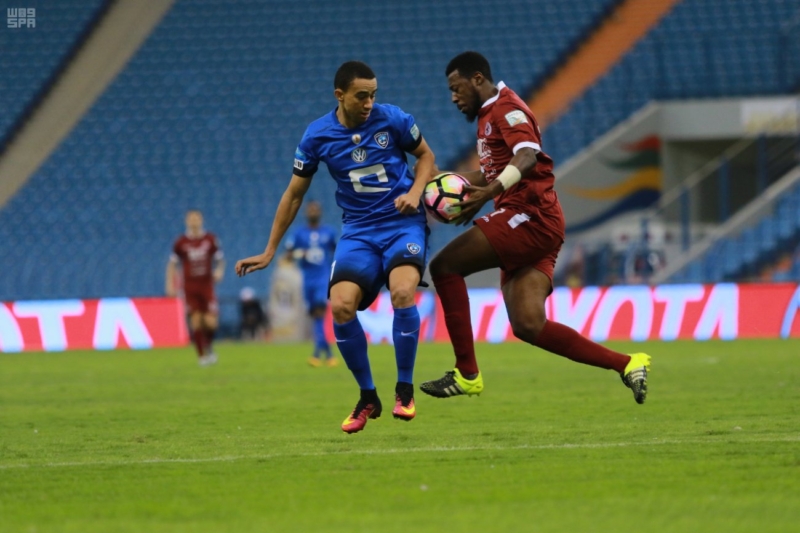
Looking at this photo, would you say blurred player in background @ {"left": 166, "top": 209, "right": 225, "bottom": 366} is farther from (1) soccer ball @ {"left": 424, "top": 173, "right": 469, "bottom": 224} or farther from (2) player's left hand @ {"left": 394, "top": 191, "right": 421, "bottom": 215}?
(2) player's left hand @ {"left": 394, "top": 191, "right": 421, "bottom": 215}

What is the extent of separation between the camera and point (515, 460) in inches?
239

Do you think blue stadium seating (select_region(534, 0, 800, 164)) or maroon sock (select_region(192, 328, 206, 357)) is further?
blue stadium seating (select_region(534, 0, 800, 164))

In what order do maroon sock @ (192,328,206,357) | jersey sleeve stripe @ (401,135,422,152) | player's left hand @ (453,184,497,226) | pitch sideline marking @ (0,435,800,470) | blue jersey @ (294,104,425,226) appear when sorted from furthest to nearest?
maroon sock @ (192,328,206,357) → jersey sleeve stripe @ (401,135,422,152) → blue jersey @ (294,104,425,226) → player's left hand @ (453,184,497,226) → pitch sideline marking @ (0,435,800,470)

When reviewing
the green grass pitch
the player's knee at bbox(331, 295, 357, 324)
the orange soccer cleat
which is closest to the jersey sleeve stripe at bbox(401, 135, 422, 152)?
the player's knee at bbox(331, 295, 357, 324)

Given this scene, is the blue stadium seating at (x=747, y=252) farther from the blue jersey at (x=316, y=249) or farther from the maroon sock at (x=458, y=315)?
the maroon sock at (x=458, y=315)

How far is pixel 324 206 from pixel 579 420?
623 inches

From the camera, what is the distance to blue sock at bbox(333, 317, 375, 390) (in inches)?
288

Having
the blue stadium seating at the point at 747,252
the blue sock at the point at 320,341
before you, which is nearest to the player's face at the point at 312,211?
the blue sock at the point at 320,341

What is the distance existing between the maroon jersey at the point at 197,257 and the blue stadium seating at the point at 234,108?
217 inches

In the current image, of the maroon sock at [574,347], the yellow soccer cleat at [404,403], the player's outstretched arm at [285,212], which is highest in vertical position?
the player's outstretched arm at [285,212]

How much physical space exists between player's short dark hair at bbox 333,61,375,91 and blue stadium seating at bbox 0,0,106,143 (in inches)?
743

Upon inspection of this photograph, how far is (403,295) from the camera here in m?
7.05

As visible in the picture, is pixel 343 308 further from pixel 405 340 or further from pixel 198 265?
pixel 198 265

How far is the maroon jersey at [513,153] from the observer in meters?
7.18
